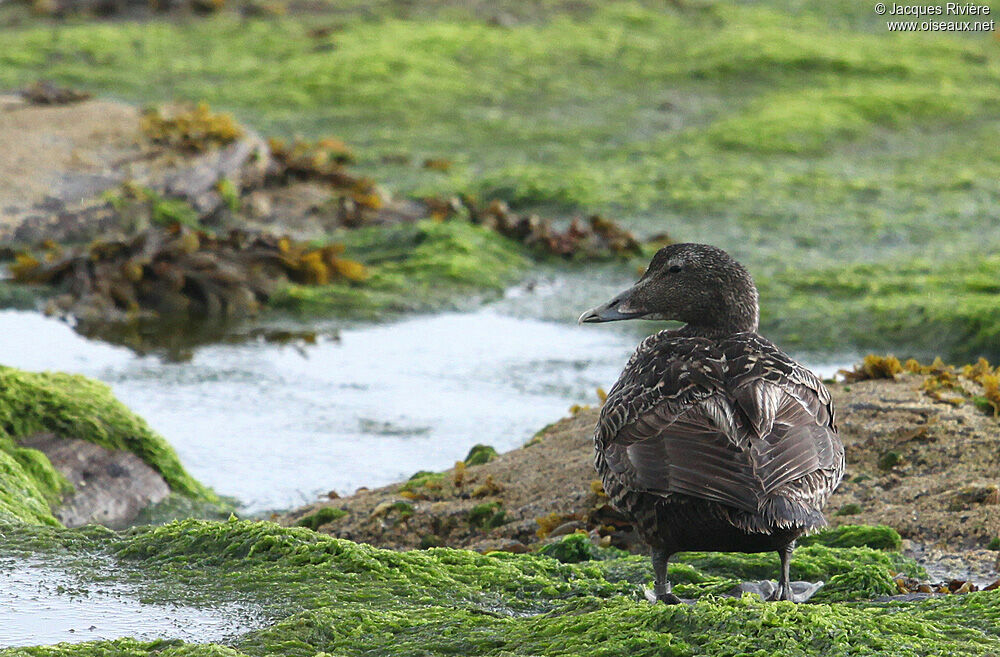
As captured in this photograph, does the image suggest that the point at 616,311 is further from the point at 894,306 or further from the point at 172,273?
the point at 172,273

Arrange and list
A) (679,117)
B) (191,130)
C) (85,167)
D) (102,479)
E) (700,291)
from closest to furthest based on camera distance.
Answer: (700,291)
(102,479)
(85,167)
(191,130)
(679,117)

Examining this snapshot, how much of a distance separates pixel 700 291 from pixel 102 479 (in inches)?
122

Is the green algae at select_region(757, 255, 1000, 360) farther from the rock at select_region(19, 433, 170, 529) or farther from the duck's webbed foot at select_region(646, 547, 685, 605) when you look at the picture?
the duck's webbed foot at select_region(646, 547, 685, 605)

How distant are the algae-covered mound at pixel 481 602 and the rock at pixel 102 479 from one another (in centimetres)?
155

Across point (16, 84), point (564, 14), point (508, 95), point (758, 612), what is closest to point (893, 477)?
point (758, 612)

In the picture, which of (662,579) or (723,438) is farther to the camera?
(662,579)

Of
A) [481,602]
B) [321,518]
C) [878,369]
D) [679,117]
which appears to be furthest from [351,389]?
[679,117]

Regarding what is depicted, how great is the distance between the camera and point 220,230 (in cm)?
1207

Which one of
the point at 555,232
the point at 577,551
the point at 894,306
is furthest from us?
the point at 555,232

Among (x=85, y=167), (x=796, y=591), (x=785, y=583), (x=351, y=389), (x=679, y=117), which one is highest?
(x=679, y=117)

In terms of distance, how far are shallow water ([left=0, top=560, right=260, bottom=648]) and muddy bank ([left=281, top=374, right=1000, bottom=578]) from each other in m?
1.66

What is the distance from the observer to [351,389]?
28.8 ft

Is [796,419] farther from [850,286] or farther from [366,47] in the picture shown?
[366,47]

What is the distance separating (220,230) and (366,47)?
23.3 ft
